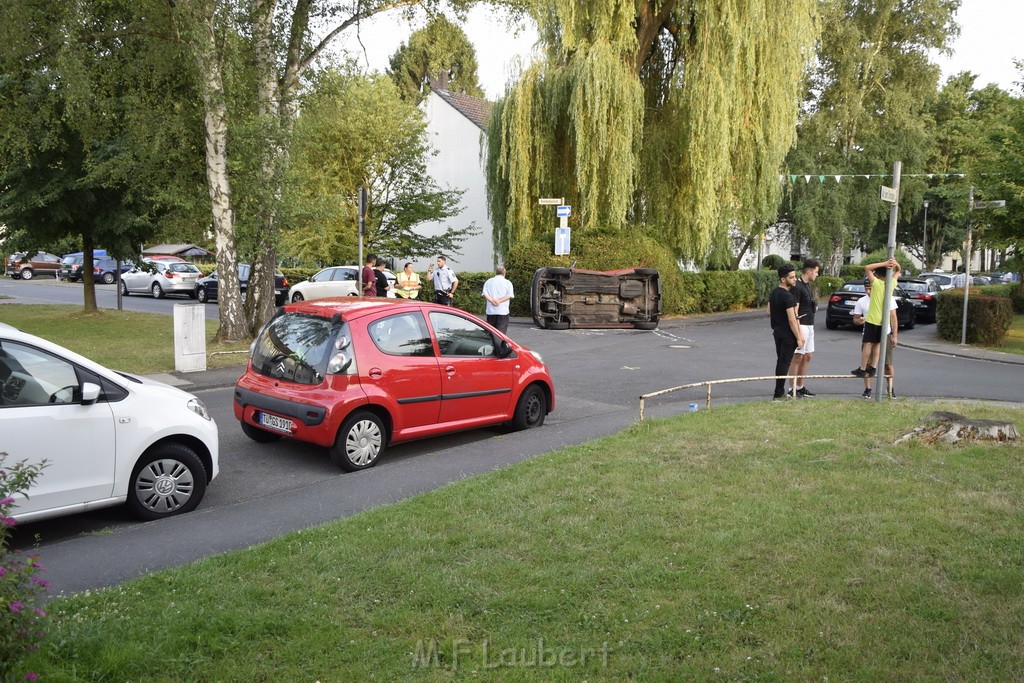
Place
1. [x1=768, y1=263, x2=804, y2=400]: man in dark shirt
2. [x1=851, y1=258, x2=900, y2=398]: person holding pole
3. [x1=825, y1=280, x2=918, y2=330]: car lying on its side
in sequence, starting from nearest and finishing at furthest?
[x1=768, y1=263, x2=804, y2=400]: man in dark shirt, [x1=851, y1=258, x2=900, y2=398]: person holding pole, [x1=825, y1=280, x2=918, y2=330]: car lying on its side

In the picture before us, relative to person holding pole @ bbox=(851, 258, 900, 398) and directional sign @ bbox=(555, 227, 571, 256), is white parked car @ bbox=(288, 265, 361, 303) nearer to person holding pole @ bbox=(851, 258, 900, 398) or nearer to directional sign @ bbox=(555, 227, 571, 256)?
directional sign @ bbox=(555, 227, 571, 256)

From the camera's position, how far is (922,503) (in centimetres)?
580

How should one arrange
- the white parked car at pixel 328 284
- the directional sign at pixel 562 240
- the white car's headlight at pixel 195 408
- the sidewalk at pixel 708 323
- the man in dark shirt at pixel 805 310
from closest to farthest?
1. the white car's headlight at pixel 195 408
2. the man in dark shirt at pixel 805 310
3. the sidewalk at pixel 708 323
4. the directional sign at pixel 562 240
5. the white parked car at pixel 328 284

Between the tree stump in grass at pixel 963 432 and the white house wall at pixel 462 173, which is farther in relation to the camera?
the white house wall at pixel 462 173

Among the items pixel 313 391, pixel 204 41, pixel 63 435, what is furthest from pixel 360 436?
pixel 204 41

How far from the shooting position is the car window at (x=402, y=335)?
8.10 meters

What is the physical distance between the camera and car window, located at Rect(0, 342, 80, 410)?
560cm

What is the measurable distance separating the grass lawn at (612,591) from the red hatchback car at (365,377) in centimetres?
158

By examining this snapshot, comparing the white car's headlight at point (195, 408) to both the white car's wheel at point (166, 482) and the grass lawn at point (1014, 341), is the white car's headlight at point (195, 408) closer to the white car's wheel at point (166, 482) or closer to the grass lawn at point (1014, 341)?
the white car's wheel at point (166, 482)

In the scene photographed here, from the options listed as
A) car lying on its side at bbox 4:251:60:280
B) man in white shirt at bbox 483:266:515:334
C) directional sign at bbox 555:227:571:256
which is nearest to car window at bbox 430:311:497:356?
man in white shirt at bbox 483:266:515:334

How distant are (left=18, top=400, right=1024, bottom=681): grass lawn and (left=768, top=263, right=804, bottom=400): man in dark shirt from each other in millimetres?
4233

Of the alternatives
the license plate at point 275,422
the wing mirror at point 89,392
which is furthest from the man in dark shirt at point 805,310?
the wing mirror at point 89,392

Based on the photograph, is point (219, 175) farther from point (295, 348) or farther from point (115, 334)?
point (295, 348)

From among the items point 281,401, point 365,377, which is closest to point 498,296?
point 365,377
